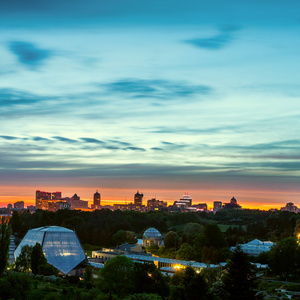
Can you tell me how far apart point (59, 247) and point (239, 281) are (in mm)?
62304

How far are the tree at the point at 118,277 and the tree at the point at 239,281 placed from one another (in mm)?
20113

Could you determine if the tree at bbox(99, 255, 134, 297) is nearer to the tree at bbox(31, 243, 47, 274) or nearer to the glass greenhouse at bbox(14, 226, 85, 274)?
the tree at bbox(31, 243, 47, 274)

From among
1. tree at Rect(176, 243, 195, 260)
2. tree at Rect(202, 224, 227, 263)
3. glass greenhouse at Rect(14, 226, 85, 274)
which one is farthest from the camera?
tree at Rect(176, 243, 195, 260)

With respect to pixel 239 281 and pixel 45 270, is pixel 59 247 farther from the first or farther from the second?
pixel 239 281

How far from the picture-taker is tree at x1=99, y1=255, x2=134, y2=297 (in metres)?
61.0

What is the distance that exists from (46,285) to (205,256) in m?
43.8

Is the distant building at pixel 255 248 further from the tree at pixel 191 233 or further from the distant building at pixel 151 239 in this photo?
the distant building at pixel 151 239

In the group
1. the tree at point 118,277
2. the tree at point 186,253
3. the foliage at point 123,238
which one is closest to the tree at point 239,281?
the tree at point 118,277

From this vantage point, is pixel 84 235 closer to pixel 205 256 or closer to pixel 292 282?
pixel 205 256

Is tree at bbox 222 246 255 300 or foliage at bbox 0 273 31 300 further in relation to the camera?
foliage at bbox 0 273 31 300

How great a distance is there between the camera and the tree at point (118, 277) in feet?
200

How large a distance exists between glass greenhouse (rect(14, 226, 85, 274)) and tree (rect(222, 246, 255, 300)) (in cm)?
5643

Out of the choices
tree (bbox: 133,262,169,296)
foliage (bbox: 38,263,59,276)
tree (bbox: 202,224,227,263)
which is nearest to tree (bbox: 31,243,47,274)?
foliage (bbox: 38,263,59,276)

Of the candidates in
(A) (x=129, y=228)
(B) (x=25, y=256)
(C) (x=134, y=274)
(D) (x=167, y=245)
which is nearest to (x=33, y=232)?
(B) (x=25, y=256)
